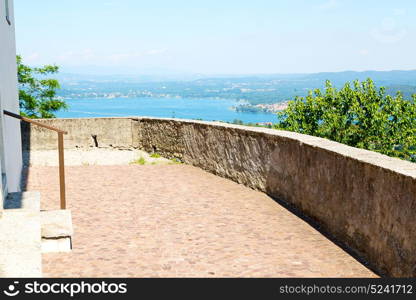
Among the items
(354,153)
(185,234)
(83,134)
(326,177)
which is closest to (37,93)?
(83,134)

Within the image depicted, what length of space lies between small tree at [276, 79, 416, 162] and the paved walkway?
949 inches

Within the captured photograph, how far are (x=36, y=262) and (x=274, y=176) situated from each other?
4.68 metres

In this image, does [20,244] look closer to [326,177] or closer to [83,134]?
[326,177]

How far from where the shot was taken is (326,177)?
6.24 metres

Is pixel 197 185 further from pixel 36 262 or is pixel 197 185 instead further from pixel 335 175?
pixel 36 262

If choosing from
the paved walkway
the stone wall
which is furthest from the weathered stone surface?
the paved walkway

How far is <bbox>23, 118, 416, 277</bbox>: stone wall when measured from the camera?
15.0 feet

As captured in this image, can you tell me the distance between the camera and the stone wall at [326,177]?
4570mm

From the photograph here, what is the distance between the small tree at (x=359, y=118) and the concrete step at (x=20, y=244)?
93.0ft

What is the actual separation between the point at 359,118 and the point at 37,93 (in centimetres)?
2110

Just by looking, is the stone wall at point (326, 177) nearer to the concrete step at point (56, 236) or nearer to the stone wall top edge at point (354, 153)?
the stone wall top edge at point (354, 153)

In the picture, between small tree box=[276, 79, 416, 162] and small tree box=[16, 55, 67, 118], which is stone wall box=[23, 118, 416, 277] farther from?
small tree box=[276, 79, 416, 162]

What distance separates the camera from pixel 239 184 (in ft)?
30.8

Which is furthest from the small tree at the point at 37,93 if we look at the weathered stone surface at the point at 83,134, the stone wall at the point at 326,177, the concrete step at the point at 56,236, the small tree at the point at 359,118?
the concrete step at the point at 56,236
